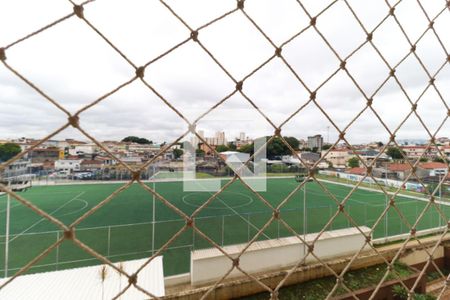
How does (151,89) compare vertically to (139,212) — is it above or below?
above

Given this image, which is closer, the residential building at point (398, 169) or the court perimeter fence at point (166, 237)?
the court perimeter fence at point (166, 237)

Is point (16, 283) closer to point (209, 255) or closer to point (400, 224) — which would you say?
point (209, 255)

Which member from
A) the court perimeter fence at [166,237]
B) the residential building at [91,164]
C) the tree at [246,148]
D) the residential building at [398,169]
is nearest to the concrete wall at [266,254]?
the court perimeter fence at [166,237]

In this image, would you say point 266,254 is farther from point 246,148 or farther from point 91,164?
point 91,164

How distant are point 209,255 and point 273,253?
105 centimetres

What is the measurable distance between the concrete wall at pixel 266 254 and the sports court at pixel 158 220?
14.5 inches

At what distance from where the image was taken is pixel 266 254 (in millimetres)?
3826

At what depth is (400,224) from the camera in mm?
6043

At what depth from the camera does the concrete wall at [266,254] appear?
3502mm

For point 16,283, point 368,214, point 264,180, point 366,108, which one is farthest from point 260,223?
point 264,180

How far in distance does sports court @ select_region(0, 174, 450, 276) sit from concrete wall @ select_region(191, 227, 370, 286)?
0.37 m

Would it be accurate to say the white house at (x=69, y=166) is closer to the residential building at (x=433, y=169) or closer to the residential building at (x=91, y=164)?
the residential building at (x=91, y=164)

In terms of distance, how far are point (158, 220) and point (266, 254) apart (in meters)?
3.95

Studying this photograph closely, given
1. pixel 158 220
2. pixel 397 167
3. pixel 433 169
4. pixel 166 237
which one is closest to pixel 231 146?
pixel 158 220
